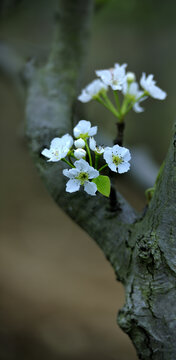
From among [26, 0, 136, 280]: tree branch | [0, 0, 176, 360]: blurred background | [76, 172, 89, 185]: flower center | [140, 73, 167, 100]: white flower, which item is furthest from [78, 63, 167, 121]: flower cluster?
[0, 0, 176, 360]: blurred background

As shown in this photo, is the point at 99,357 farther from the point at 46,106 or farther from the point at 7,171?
the point at 7,171

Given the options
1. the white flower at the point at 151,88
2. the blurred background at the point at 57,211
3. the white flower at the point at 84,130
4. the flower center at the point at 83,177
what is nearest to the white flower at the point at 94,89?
the white flower at the point at 151,88

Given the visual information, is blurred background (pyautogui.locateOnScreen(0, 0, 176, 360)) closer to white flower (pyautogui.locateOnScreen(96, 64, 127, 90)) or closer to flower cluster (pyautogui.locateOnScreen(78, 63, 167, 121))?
flower cluster (pyautogui.locateOnScreen(78, 63, 167, 121))

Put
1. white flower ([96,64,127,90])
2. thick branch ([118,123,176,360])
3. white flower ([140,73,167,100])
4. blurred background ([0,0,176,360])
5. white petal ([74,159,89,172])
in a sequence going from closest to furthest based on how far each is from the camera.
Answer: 1. white petal ([74,159,89,172])
2. thick branch ([118,123,176,360])
3. white flower ([96,64,127,90])
4. white flower ([140,73,167,100])
5. blurred background ([0,0,176,360])

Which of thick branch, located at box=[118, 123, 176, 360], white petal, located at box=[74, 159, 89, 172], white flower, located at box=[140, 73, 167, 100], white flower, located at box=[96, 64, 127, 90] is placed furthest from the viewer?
white flower, located at box=[140, 73, 167, 100]

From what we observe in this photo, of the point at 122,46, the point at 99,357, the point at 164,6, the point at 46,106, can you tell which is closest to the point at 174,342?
the point at 46,106

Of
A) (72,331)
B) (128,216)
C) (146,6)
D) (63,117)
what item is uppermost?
(146,6)

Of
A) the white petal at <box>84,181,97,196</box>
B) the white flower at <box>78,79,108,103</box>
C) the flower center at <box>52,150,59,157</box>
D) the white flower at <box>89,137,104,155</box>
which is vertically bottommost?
the white petal at <box>84,181,97,196</box>
